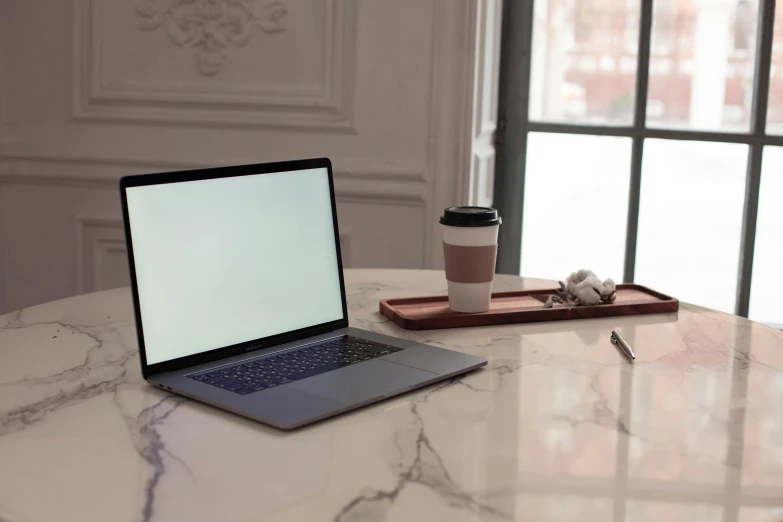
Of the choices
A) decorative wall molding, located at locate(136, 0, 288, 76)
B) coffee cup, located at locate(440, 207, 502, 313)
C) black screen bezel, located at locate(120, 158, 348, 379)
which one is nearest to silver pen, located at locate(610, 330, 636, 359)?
coffee cup, located at locate(440, 207, 502, 313)

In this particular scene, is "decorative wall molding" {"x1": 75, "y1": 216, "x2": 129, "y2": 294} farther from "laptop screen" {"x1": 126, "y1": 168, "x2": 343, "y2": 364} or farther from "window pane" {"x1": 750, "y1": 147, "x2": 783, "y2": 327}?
"window pane" {"x1": 750, "y1": 147, "x2": 783, "y2": 327}

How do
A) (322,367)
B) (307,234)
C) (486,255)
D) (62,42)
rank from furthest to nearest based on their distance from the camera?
1. (62,42)
2. (486,255)
3. (307,234)
4. (322,367)

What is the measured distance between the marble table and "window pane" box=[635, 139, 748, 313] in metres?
1.21

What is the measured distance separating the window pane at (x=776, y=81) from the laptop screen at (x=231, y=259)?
4.80 feet

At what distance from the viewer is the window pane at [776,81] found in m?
2.22

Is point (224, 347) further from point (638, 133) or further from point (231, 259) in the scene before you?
point (638, 133)

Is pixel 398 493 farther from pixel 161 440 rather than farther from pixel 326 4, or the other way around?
pixel 326 4

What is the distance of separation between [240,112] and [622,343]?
4.75 ft

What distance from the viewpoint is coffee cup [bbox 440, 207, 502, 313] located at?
1320 mm

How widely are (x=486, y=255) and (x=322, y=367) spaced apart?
368 mm

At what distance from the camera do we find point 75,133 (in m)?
2.48

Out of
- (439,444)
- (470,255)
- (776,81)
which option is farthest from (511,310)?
(776,81)

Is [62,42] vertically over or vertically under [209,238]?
over

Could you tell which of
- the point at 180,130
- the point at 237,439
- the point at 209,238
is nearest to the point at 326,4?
the point at 180,130
